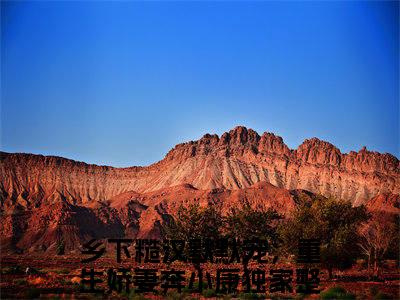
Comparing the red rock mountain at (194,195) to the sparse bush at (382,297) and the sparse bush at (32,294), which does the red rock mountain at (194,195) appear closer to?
the sparse bush at (382,297)

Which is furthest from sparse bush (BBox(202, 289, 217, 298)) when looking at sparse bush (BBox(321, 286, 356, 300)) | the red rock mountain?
the red rock mountain

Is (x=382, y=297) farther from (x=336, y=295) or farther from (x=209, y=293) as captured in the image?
(x=209, y=293)

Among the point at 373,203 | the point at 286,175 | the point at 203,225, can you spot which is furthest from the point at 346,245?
the point at 286,175

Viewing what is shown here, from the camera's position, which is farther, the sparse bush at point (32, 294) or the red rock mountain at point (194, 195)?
the red rock mountain at point (194, 195)

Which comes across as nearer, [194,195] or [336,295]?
[336,295]

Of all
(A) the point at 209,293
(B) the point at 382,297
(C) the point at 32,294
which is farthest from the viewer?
(A) the point at 209,293

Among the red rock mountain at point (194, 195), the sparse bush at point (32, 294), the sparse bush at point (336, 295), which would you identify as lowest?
the sparse bush at point (32, 294)

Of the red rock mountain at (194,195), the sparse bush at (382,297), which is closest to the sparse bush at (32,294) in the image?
the sparse bush at (382,297)

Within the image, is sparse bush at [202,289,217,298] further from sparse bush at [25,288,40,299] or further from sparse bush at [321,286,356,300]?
sparse bush at [25,288,40,299]

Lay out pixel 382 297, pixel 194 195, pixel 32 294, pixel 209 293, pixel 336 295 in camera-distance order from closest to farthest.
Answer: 1. pixel 32 294
2. pixel 382 297
3. pixel 336 295
4. pixel 209 293
5. pixel 194 195

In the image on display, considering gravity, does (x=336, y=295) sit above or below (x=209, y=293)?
above

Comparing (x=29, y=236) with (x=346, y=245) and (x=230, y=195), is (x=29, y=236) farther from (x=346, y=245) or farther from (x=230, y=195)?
(x=346, y=245)

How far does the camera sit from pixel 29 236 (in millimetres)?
138375

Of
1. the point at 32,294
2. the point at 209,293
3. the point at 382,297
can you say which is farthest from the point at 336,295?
the point at 32,294
